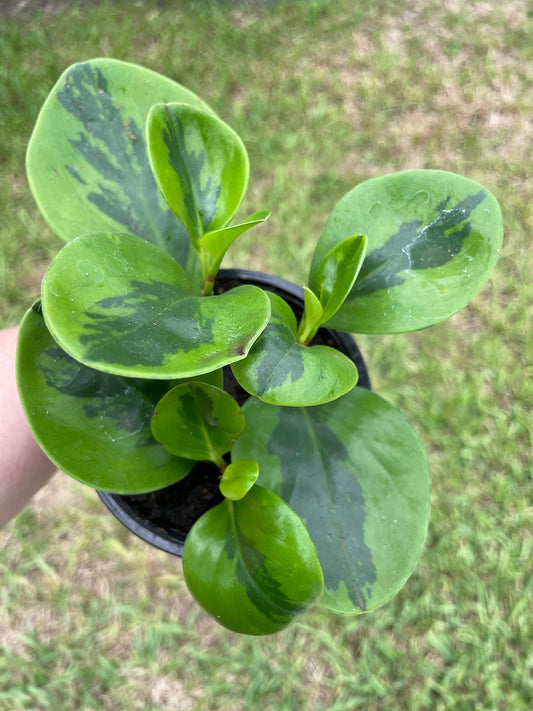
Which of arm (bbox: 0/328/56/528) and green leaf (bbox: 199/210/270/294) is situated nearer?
green leaf (bbox: 199/210/270/294)

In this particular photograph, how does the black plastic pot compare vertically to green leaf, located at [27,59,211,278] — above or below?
below

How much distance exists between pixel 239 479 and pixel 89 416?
150mm

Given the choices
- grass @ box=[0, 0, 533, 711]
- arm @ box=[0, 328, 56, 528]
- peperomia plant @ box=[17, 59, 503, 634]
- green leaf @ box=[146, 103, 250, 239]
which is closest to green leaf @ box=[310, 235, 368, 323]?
peperomia plant @ box=[17, 59, 503, 634]

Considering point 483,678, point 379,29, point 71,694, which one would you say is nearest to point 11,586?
point 71,694

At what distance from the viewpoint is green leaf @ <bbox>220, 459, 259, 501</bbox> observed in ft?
1.74

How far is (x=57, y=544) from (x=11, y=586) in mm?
115

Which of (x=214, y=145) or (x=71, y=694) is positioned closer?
(x=214, y=145)

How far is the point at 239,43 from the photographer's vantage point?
66.6 inches

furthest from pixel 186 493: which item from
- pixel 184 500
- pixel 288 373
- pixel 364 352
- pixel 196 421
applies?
pixel 364 352

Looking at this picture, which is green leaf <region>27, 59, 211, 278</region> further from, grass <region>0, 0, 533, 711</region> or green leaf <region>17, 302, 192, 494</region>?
grass <region>0, 0, 533, 711</region>

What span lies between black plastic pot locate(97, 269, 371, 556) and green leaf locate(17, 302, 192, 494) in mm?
135

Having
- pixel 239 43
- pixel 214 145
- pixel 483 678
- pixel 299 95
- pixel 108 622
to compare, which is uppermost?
pixel 214 145

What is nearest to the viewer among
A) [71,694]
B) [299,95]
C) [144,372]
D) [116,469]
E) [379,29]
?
[144,372]

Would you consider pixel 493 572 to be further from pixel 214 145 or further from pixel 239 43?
pixel 239 43
